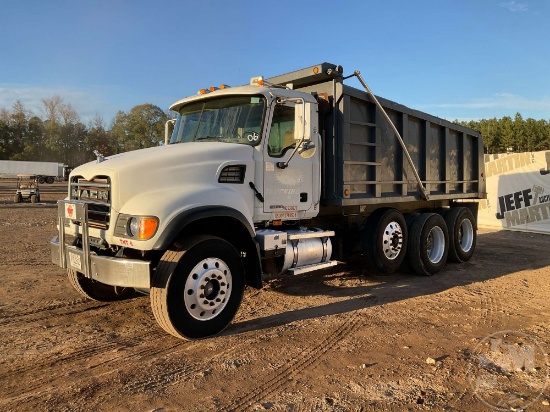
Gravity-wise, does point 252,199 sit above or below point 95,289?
above

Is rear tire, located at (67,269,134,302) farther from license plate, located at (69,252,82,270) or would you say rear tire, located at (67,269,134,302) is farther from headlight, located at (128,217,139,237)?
headlight, located at (128,217,139,237)

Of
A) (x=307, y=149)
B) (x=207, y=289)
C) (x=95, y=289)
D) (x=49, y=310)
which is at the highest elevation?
(x=307, y=149)

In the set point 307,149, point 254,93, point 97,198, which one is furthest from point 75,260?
point 307,149

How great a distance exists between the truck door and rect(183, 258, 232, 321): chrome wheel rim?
1.28 metres

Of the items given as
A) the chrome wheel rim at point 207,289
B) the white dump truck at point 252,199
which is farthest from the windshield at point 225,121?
the chrome wheel rim at point 207,289

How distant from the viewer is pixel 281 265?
5676mm

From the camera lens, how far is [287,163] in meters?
5.57

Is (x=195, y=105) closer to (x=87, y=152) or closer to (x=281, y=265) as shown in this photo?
(x=281, y=265)

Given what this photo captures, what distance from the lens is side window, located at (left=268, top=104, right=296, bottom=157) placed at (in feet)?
18.0

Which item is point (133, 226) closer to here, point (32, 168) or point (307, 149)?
point (307, 149)

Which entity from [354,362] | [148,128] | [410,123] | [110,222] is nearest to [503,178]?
[410,123]

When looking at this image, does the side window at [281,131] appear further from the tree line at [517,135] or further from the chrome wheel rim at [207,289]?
the tree line at [517,135]

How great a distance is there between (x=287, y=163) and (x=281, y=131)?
0.44 metres

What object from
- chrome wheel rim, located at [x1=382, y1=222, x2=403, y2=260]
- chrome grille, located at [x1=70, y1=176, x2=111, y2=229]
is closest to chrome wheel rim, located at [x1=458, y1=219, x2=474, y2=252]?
chrome wheel rim, located at [x1=382, y1=222, x2=403, y2=260]
